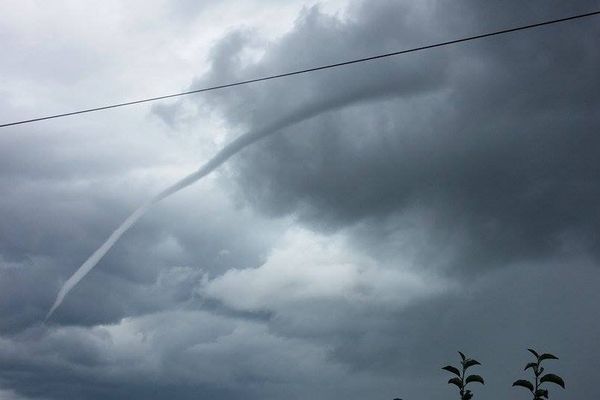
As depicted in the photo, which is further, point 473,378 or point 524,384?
point 473,378

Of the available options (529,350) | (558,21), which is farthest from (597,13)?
(529,350)

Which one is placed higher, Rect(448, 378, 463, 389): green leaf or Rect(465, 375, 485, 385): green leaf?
Rect(465, 375, 485, 385): green leaf

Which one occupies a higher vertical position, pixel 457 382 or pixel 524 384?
pixel 457 382

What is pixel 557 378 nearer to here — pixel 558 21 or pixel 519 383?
pixel 519 383

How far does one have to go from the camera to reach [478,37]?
102 feet

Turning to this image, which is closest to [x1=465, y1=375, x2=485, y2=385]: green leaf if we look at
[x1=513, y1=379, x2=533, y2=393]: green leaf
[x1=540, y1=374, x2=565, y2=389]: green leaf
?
[x1=513, y1=379, x2=533, y2=393]: green leaf

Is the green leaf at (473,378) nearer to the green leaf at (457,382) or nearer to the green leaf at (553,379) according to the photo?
the green leaf at (457,382)

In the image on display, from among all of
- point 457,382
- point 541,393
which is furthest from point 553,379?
point 457,382

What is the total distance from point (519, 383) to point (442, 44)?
2066 centimetres

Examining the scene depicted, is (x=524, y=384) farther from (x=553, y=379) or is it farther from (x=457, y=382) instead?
(x=457, y=382)

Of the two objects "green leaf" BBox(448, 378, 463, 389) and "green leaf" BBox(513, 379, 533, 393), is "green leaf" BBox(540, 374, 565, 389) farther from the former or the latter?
"green leaf" BBox(448, 378, 463, 389)

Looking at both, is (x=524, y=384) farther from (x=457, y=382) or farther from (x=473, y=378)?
(x=457, y=382)

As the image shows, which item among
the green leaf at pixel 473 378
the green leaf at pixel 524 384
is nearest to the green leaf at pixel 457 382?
the green leaf at pixel 473 378

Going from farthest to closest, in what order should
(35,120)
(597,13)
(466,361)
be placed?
(35,120) < (597,13) < (466,361)
